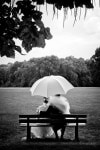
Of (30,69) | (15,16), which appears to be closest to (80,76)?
(30,69)

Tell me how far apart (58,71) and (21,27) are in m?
79.4

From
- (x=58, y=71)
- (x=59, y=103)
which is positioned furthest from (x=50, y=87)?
(x=58, y=71)

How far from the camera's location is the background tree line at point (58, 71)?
3174 inches

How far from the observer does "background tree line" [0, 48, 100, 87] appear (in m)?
80.6

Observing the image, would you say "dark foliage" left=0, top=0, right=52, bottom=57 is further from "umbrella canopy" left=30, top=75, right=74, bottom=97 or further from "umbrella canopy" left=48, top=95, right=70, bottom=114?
"umbrella canopy" left=30, top=75, right=74, bottom=97

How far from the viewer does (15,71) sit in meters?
87.9

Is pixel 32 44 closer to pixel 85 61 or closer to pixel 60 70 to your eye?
pixel 60 70

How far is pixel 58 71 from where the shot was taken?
82500 mm

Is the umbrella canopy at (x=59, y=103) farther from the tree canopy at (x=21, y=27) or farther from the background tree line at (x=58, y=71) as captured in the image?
the background tree line at (x=58, y=71)

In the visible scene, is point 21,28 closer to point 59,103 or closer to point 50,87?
point 59,103

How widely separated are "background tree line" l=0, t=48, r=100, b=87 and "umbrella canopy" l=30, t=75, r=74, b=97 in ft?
231

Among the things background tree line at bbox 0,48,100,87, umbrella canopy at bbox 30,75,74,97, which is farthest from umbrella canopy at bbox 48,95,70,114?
background tree line at bbox 0,48,100,87

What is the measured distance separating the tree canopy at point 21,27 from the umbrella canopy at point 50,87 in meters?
5.11

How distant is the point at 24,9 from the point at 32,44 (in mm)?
339
